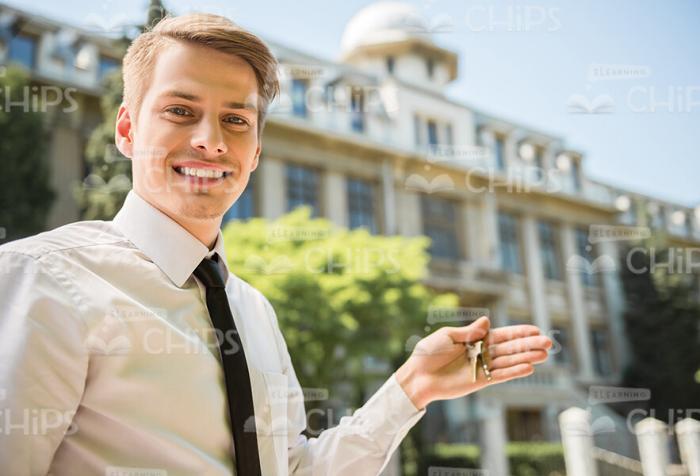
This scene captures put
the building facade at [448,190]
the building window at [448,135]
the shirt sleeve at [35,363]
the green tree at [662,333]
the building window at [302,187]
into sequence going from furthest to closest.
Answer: the green tree at [662,333] → the building window at [448,135] → the building window at [302,187] → the building facade at [448,190] → the shirt sleeve at [35,363]

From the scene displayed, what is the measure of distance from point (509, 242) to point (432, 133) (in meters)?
2.67

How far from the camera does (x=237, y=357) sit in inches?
35.4

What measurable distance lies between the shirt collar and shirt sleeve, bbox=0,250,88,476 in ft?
0.53

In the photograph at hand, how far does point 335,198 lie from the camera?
9938 millimetres

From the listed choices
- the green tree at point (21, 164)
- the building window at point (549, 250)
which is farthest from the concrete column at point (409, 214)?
the green tree at point (21, 164)

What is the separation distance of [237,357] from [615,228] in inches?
A: 530

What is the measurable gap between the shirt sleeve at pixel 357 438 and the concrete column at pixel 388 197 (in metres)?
9.18

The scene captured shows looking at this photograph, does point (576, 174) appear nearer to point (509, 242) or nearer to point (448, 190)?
point (509, 242)

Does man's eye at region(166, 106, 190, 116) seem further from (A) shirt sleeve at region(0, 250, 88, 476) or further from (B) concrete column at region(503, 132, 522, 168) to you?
(B) concrete column at region(503, 132, 522, 168)

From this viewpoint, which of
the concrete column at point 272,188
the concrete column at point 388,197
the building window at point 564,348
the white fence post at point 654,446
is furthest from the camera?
the building window at point 564,348

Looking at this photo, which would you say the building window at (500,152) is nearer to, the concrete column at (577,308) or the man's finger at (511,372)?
the concrete column at (577,308)

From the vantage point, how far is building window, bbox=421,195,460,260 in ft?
36.4

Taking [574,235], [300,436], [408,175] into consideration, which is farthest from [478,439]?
[300,436]

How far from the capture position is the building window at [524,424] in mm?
10602
